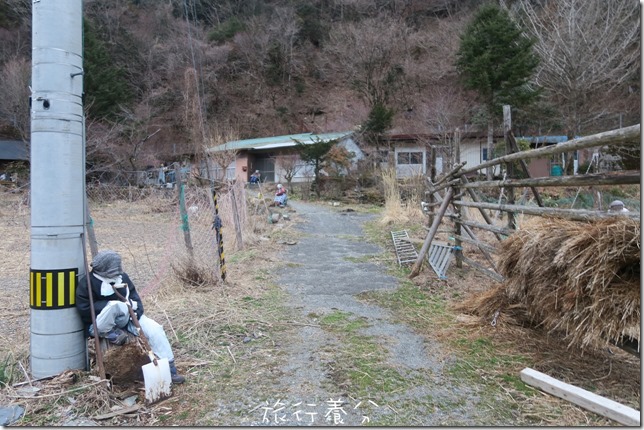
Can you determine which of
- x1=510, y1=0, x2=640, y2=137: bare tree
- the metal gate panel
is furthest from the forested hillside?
the metal gate panel

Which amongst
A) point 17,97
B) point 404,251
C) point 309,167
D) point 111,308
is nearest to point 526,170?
point 404,251

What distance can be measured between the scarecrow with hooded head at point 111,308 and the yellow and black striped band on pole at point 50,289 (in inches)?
3.4

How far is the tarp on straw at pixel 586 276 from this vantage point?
8.58ft

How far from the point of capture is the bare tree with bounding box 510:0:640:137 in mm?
19500

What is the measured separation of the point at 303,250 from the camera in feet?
29.6

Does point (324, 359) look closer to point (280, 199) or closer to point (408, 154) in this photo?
point (280, 199)

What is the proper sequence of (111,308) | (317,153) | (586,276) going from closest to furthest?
(586,276), (111,308), (317,153)

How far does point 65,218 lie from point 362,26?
3522 cm

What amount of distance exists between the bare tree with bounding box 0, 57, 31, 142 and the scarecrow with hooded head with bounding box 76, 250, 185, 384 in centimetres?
2151

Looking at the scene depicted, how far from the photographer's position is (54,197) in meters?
2.97

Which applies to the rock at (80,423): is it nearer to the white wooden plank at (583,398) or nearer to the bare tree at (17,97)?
the white wooden plank at (583,398)

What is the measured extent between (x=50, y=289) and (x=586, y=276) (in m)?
3.66

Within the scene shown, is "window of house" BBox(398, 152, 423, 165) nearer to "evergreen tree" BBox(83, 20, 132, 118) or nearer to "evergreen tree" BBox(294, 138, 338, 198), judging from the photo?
"evergreen tree" BBox(294, 138, 338, 198)

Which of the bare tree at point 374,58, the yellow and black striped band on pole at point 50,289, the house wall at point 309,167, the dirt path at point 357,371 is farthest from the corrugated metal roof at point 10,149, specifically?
the yellow and black striped band on pole at point 50,289
